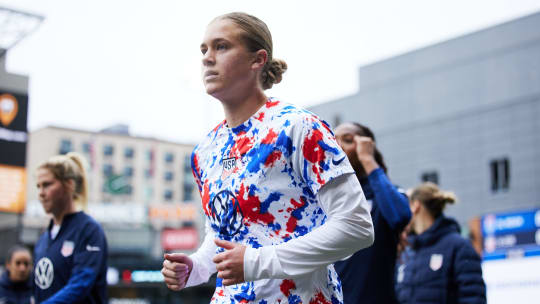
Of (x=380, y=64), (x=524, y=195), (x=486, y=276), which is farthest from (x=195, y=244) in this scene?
(x=486, y=276)

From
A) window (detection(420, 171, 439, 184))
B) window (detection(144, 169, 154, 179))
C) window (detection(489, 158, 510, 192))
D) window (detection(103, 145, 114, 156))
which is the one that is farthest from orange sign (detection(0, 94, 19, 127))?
window (detection(144, 169, 154, 179))

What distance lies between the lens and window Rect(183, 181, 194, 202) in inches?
4237

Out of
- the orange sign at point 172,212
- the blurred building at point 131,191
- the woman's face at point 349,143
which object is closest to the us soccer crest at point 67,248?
the woman's face at point 349,143

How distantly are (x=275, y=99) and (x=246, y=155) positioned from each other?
0.28 metres

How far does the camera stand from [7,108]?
18.6 meters

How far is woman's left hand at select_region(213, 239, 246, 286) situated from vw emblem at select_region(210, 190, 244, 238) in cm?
20

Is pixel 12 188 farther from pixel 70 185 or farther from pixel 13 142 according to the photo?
pixel 70 185

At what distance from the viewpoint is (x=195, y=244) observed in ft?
218

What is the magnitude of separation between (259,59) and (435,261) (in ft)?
10.6

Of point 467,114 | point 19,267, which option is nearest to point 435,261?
point 19,267

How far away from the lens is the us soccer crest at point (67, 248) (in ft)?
14.5

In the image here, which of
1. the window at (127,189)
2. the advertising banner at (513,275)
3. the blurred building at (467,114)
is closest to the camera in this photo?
the advertising banner at (513,275)

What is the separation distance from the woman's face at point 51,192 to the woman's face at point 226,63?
7.80 feet

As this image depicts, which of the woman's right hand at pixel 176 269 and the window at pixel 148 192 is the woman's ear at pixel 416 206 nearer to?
the woman's right hand at pixel 176 269
